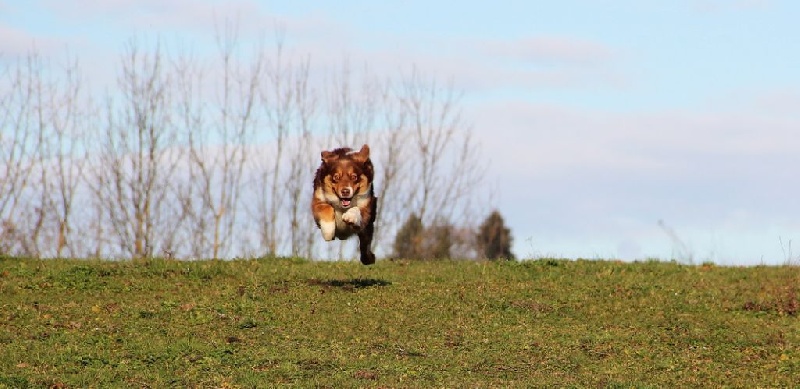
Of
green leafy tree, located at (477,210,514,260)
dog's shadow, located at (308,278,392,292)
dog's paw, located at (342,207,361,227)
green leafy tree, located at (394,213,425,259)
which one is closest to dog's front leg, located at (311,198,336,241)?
dog's paw, located at (342,207,361,227)

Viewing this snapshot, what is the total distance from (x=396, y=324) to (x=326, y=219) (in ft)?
21.9

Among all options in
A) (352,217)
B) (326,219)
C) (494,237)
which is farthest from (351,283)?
(494,237)

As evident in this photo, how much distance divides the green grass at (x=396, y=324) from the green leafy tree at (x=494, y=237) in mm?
20922

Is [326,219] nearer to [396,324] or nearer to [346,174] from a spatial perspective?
[346,174]

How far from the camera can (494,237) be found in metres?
50.9

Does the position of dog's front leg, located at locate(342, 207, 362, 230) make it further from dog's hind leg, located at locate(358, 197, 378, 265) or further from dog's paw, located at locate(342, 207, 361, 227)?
dog's hind leg, located at locate(358, 197, 378, 265)

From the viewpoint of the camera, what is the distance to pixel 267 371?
659 inches

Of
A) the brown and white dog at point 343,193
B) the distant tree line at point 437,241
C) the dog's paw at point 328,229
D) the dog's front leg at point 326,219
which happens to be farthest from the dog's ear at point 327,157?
the distant tree line at point 437,241

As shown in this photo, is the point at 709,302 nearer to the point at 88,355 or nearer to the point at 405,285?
the point at 405,285

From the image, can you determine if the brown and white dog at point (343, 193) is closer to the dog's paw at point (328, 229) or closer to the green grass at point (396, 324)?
the dog's paw at point (328, 229)

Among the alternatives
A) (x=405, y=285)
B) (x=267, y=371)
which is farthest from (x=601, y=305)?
(x=267, y=371)

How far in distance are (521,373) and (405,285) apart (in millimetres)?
7142

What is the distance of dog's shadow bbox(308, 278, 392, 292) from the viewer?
23719mm

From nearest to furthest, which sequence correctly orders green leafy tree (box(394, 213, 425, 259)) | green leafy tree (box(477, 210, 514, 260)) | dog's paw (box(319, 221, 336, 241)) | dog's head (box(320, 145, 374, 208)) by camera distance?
dog's head (box(320, 145, 374, 208)) → dog's paw (box(319, 221, 336, 241)) → green leafy tree (box(394, 213, 425, 259)) → green leafy tree (box(477, 210, 514, 260))
